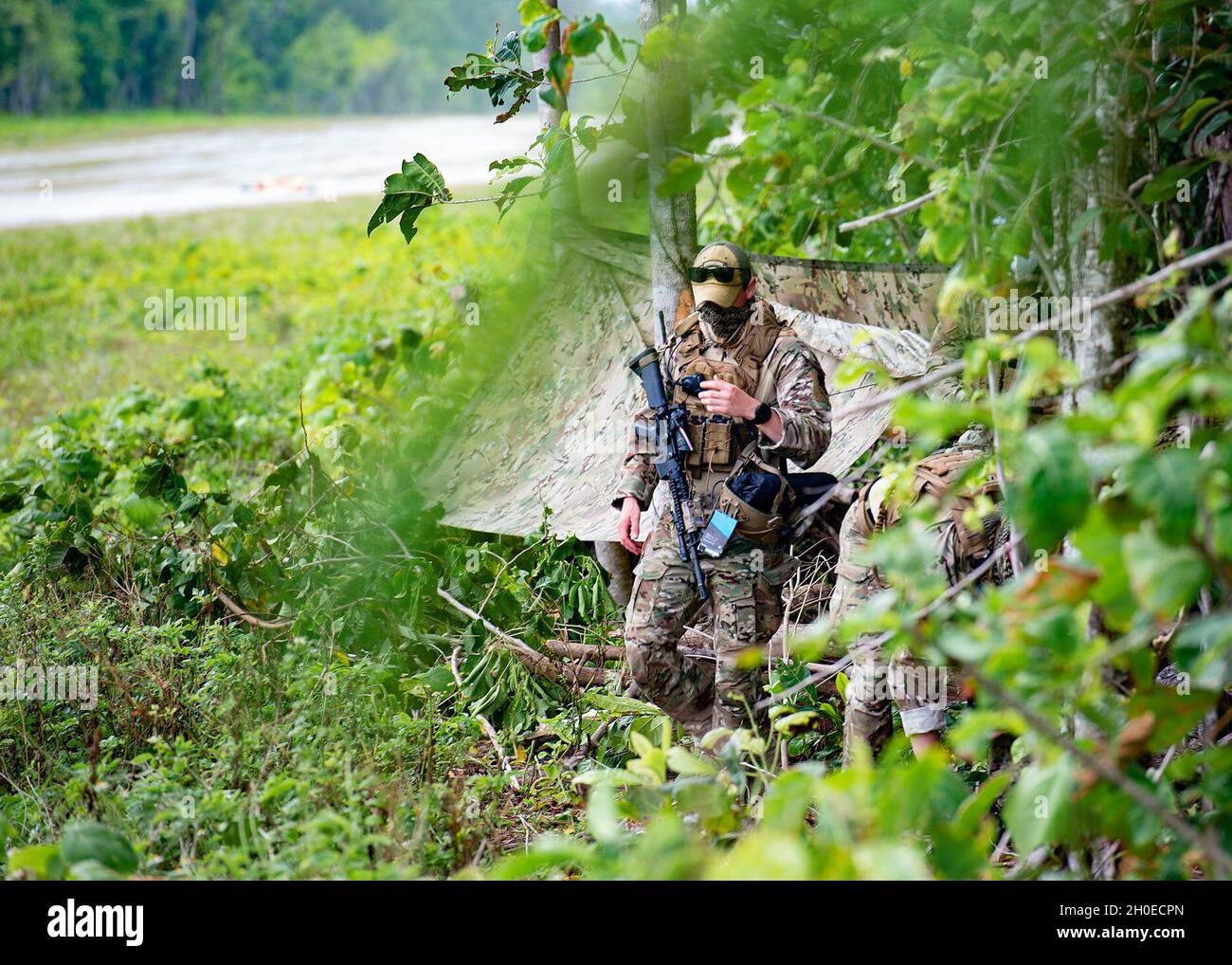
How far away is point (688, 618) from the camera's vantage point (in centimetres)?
440

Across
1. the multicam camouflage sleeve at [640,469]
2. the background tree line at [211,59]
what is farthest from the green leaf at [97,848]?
the background tree line at [211,59]

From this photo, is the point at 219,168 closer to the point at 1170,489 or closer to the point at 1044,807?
the point at 1044,807

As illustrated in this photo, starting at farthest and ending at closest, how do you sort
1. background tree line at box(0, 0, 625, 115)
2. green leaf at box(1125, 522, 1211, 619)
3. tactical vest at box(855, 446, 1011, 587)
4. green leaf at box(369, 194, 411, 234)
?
background tree line at box(0, 0, 625, 115)
green leaf at box(369, 194, 411, 234)
tactical vest at box(855, 446, 1011, 587)
green leaf at box(1125, 522, 1211, 619)

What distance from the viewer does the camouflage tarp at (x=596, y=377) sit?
5156 millimetres

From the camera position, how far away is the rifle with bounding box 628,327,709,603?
430 cm

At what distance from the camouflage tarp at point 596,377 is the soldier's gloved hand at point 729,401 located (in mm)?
803

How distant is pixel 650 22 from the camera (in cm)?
452

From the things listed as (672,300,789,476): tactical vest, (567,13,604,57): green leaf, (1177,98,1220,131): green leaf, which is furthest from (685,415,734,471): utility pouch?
(1177,98,1220,131): green leaf

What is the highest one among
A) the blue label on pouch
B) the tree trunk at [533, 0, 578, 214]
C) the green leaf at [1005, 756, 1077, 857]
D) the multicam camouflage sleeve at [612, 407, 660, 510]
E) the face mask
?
the tree trunk at [533, 0, 578, 214]

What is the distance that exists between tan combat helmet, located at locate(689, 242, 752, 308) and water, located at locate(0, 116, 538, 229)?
45.5 feet

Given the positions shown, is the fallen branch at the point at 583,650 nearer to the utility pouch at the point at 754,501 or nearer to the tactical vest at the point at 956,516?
the utility pouch at the point at 754,501

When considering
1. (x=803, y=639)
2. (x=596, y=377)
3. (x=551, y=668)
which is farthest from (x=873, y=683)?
(x=596, y=377)

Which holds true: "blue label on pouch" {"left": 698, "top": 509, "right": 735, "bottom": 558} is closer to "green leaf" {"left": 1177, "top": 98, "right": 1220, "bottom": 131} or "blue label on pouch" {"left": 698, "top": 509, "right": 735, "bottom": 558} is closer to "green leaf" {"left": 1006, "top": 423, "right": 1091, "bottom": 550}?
"green leaf" {"left": 1177, "top": 98, "right": 1220, "bottom": 131}
